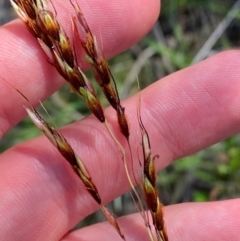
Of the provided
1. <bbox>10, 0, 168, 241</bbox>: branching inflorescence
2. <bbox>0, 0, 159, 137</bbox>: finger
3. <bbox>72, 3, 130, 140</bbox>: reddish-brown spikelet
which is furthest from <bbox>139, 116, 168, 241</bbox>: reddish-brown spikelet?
<bbox>0, 0, 159, 137</bbox>: finger

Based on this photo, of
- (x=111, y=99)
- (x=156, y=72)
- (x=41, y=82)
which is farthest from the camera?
(x=156, y=72)

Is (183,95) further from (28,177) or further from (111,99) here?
(28,177)

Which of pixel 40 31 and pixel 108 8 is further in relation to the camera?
pixel 108 8

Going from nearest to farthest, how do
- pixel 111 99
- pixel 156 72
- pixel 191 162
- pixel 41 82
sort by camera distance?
pixel 111 99 → pixel 41 82 → pixel 191 162 → pixel 156 72

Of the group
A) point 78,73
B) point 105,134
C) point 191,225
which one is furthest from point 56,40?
point 191,225

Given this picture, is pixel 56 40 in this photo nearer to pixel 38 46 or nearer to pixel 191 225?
pixel 38 46

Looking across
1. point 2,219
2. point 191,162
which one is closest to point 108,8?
point 2,219
